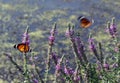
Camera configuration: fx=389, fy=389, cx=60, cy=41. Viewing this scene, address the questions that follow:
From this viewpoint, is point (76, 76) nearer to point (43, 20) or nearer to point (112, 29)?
point (112, 29)

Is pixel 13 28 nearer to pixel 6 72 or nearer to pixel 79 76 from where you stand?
pixel 6 72

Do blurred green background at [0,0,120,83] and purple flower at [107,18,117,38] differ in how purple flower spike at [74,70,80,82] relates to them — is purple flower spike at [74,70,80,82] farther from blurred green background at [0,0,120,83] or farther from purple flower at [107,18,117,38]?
blurred green background at [0,0,120,83]

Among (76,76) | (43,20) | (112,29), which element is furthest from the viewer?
(43,20)

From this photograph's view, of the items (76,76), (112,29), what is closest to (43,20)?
(112,29)

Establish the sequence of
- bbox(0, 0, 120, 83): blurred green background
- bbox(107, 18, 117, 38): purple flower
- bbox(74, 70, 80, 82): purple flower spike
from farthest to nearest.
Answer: bbox(0, 0, 120, 83): blurred green background, bbox(107, 18, 117, 38): purple flower, bbox(74, 70, 80, 82): purple flower spike

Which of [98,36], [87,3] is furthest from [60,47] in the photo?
[87,3]

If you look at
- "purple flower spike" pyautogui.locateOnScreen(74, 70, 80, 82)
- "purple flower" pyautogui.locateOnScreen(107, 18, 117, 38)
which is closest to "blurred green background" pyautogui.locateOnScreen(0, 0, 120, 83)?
"purple flower" pyautogui.locateOnScreen(107, 18, 117, 38)

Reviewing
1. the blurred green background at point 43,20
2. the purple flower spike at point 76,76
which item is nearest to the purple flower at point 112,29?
the purple flower spike at point 76,76

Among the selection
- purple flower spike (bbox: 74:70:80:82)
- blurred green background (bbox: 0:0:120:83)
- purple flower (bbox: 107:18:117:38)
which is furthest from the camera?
blurred green background (bbox: 0:0:120:83)
